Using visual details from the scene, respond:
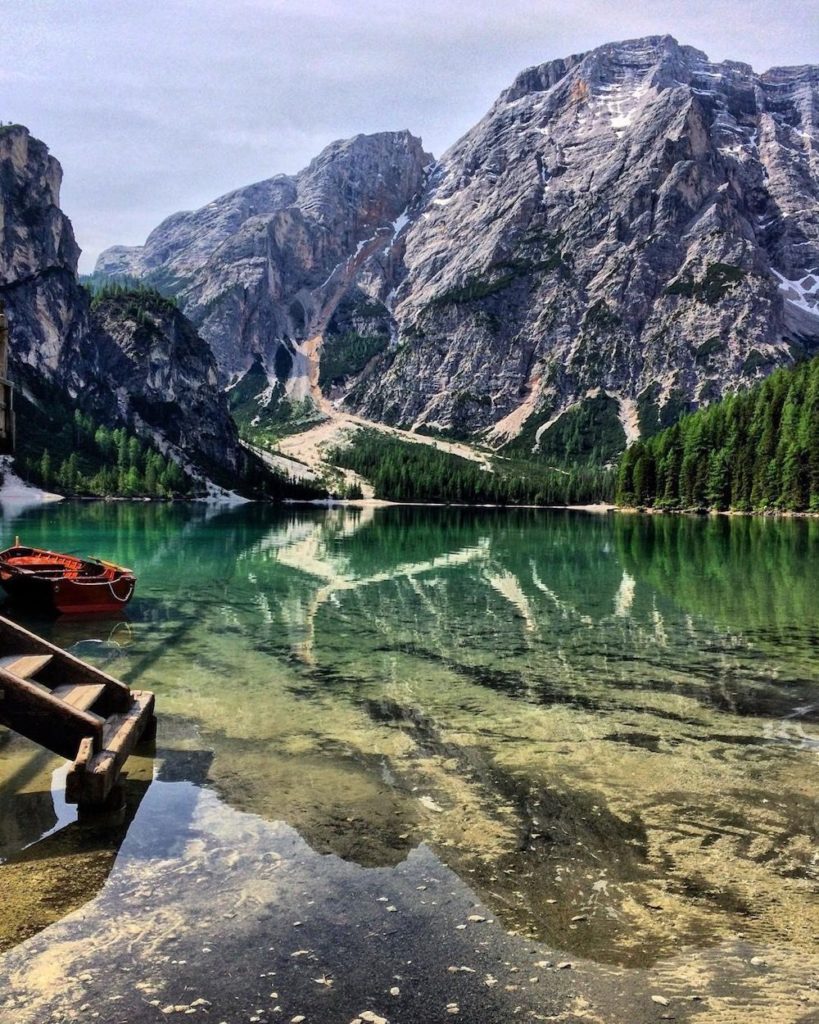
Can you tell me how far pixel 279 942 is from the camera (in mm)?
7258

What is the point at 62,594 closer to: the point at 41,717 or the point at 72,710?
the point at 41,717

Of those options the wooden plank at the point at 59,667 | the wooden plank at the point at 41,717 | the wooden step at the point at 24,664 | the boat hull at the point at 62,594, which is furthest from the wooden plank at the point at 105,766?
the boat hull at the point at 62,594

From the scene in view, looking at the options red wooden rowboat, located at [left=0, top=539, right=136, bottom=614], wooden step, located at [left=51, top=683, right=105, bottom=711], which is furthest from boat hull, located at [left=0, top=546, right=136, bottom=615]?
wooden step, located at [left=51, top=683, right=105, bottom=711]

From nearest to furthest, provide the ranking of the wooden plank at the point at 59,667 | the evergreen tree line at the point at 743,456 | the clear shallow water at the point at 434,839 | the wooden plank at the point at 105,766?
the clear shallow water at the point at 434,839 < the wooden plank at the point at 105,766 < the wooden plank at the point at 59,667 < the evergreen tree line at the point at 743,456

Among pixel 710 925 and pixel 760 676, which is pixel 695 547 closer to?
pixel 760 676

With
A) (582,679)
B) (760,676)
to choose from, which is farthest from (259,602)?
(760,676)

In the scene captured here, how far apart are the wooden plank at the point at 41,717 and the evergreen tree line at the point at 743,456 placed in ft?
480

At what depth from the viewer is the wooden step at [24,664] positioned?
11.3 metres

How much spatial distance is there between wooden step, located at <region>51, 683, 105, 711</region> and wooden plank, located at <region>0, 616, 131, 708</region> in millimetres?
133

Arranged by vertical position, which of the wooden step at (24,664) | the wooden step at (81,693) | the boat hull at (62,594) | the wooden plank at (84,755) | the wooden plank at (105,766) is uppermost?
the wooden step at (24,664)

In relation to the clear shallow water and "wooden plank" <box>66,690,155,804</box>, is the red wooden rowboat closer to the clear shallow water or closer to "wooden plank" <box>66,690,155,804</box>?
the clear shallow water

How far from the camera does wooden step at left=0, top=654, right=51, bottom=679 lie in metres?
11.3

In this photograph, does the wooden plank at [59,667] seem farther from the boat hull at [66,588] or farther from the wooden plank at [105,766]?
the boat hull at [66,588]

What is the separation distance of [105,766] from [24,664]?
279 cm
